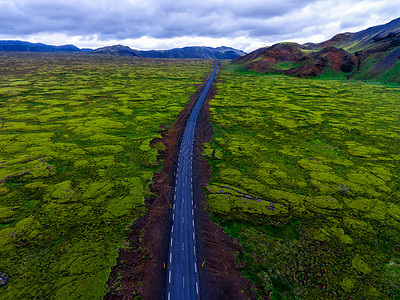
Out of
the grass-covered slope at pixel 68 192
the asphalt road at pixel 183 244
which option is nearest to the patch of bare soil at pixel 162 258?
the asphalt road at pixel 183 244

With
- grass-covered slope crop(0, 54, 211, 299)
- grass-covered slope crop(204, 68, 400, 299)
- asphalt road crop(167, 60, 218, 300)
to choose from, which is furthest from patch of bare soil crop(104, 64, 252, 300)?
grass-covered slope crop(204, 68, 400, 299)

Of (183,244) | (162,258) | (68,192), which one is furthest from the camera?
(68,192)

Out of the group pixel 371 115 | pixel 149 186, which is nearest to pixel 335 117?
pixel 371 115

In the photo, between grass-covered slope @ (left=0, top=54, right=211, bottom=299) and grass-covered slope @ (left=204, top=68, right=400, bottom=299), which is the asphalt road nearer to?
→ grass-covered slope @ (left=204, top=68, right=400, bottom=299)

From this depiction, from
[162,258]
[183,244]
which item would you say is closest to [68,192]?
[162,258]

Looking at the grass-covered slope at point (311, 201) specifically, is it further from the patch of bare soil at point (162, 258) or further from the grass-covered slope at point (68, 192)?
the grass-covered slope at point (68, 192)

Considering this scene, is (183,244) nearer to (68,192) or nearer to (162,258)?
(162,258)

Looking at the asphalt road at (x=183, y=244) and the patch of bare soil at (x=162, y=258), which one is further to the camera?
the asphalt road at (x=183, y=244)
